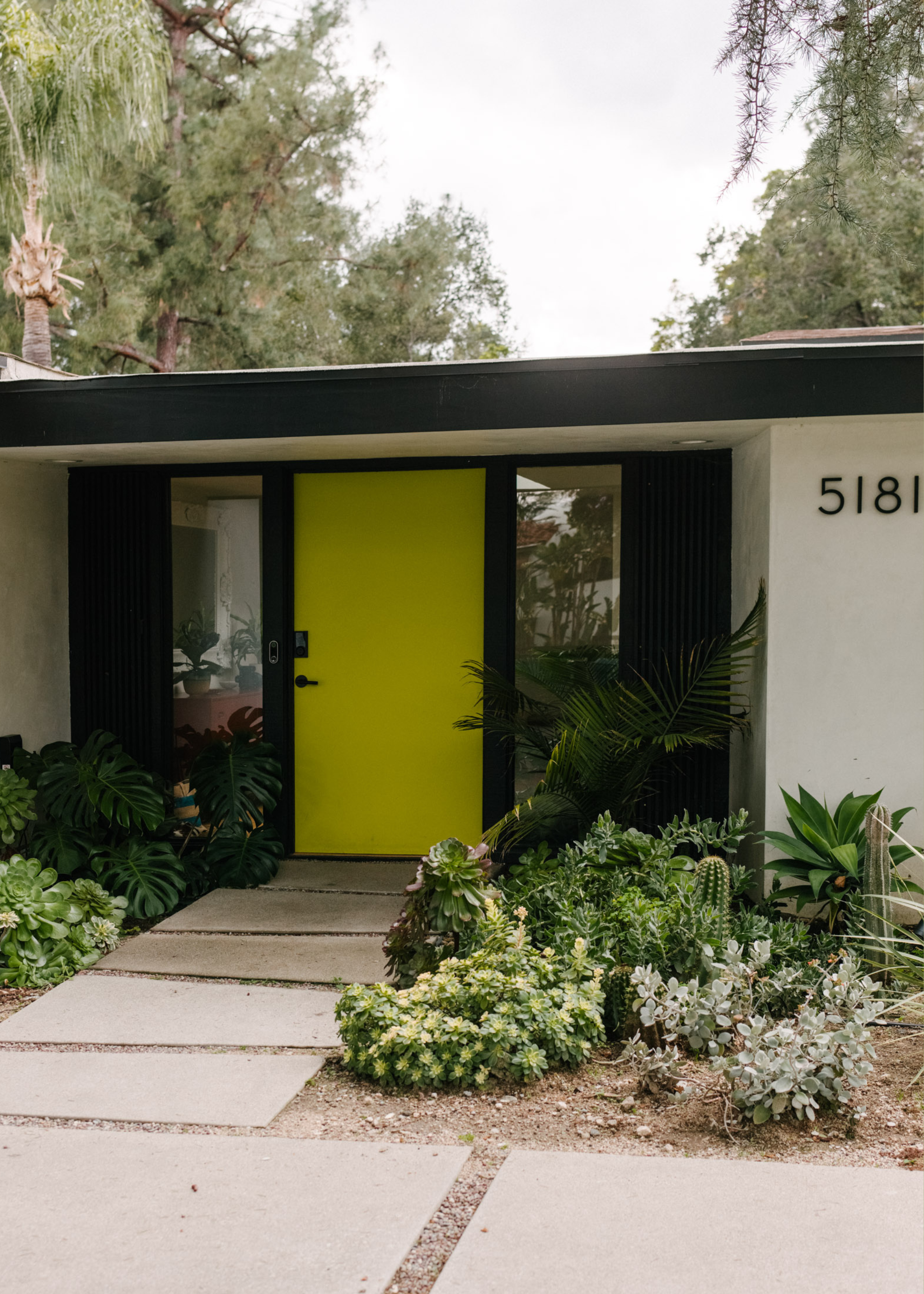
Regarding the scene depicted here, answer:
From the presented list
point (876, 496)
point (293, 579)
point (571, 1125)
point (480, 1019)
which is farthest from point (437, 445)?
point (571, 1125)

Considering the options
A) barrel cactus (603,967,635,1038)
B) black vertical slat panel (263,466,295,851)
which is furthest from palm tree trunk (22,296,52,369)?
barrel cactus (603,967,635,1038)

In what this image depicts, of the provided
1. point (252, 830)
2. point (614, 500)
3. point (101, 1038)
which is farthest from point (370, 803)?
point (101, 1038)

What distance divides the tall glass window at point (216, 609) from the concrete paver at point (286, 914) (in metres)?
1.06

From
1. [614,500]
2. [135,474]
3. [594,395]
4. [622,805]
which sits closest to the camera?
[594,395]

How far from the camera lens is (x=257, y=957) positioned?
4.38 meters

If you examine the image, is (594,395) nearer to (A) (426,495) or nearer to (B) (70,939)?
(A) (426,495)

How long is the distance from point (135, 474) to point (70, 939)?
8.69 feet

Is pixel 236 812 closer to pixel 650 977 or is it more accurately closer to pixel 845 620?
pixel 650 977

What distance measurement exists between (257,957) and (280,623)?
2001 millimetres

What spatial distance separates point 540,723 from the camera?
554 cm

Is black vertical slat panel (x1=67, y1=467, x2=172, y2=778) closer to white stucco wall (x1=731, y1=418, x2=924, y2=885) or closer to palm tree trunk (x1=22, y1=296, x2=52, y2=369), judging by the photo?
white stucco wall (x1=731, y1=418, x2=924, y2=885)

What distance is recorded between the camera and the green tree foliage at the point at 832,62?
374 centimetres

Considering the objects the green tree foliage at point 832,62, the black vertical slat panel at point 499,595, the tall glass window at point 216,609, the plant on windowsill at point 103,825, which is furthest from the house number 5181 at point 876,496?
the plant on windowsill at point 103,825

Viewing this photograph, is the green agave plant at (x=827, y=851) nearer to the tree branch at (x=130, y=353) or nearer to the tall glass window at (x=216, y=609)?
the tall glass window at (x=216, y=609)
